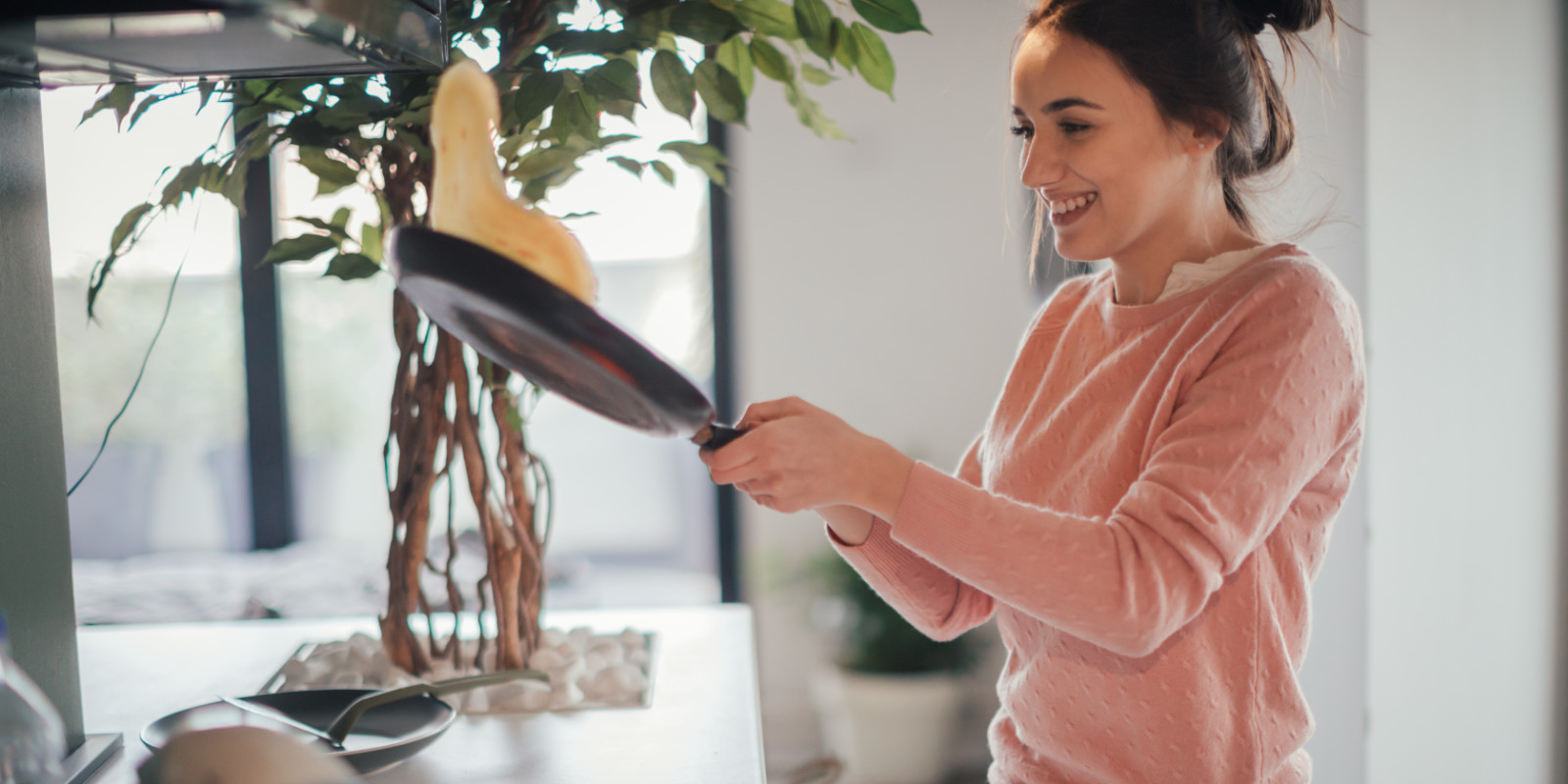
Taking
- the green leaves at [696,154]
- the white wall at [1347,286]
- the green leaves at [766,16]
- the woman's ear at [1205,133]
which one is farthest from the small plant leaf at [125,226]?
the white wall at [1347,286]

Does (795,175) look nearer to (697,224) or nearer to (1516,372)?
(697,224)

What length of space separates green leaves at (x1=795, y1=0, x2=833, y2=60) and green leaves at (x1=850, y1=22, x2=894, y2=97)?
2 cm

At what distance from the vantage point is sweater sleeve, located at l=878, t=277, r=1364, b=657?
0.71 m

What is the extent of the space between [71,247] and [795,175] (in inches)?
89.3

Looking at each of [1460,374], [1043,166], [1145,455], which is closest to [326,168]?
Result: [1043,166]

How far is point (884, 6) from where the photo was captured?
89 cm

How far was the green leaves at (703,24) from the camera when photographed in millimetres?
907

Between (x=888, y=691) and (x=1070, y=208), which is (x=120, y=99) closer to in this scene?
(x=1070, y=208)

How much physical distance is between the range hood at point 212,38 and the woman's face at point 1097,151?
49 cm

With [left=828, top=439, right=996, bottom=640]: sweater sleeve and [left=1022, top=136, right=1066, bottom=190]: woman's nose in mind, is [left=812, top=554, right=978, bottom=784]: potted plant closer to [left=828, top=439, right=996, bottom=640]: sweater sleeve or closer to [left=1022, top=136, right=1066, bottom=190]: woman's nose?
[left=828, top=439, right=996, bottom=640]: sweater sleeve

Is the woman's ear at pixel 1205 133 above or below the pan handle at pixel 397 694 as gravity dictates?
above

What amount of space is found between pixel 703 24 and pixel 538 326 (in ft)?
1.49

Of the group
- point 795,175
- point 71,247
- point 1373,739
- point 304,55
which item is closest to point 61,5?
point 304,55

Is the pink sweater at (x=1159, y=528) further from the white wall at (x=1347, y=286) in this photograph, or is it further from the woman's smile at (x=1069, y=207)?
the white wall at (x=1347, y=286)
